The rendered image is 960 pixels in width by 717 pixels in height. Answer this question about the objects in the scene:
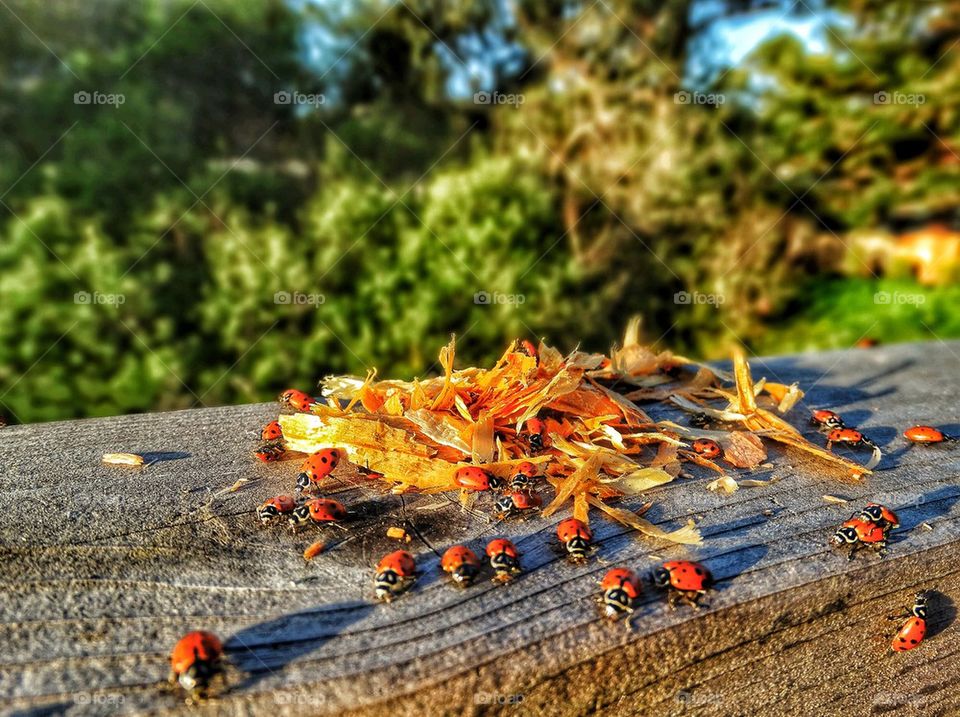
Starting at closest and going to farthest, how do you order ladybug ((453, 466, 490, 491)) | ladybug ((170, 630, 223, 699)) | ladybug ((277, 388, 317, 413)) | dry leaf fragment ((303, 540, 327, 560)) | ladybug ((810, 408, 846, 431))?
ladybug ((170, 630, 223, 699))
dry leaf fragment ((303, 540, 327, 560))
ladybug ((453, 466, 490, 491))
ladybug ((810, 408, 846, 431))
ladybug ((277, 388, 317, 413))

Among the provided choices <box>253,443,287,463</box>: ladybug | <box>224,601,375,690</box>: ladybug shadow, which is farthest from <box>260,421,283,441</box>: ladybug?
<box>224,601,375,690</box>: ladybug shadow

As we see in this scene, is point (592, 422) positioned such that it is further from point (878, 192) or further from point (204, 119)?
point (878, 192)

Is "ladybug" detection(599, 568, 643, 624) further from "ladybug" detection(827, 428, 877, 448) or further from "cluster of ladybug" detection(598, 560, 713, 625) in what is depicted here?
"ladybug" detection(827, 428, 877, 448)

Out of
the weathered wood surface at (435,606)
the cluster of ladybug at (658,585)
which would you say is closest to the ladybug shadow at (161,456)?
the weathered wood surface at (435,606)

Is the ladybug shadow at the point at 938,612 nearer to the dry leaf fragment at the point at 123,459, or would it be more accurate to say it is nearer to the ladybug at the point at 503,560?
the ladybug at the point at 503,560

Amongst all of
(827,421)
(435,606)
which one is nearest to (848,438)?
(827,421)

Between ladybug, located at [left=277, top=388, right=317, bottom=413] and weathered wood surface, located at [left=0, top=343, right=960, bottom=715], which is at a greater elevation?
ladybug, located at [left=277, top=388, right=317, bottom=413]
